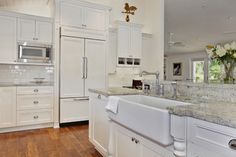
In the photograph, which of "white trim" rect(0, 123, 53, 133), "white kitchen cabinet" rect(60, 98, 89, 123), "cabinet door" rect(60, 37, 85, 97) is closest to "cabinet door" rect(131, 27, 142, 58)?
"cabinet door" rect(60, 37, 85, 97)

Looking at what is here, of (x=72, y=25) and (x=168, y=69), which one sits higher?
(x=72, y=25)

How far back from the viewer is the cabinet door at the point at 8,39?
370cm

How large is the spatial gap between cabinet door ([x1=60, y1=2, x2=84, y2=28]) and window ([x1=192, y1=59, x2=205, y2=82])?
295 centimetres

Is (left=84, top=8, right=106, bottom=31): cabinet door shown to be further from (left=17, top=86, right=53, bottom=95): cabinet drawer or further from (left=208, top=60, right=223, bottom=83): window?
(left=208, top=60, right=223, bottom=83): window

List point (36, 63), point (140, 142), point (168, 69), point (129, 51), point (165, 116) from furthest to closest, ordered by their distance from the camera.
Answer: point (129, 51) → point (36, 63) → point (168, 69) → point (140, 142) → point (165, 116)

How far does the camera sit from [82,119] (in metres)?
4.24

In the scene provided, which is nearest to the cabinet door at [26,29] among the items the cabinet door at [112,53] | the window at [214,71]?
the cabinet door at [112,53]

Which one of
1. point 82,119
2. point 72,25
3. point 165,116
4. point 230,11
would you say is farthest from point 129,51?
point 165,116

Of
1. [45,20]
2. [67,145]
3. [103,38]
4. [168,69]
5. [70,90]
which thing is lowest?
[67,145]

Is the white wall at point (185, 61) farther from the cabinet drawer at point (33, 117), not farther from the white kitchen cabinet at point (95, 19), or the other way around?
the cabinet drawer at point (33, 117)

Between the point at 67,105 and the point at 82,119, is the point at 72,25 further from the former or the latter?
the point at 82,119

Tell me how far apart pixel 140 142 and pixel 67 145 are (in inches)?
71.5

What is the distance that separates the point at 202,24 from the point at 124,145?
1.52m

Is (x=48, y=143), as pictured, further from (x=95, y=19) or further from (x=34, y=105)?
(x=95, y=19)
